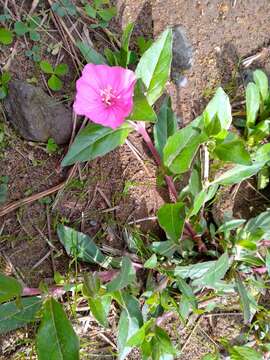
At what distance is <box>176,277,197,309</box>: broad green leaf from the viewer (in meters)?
1.58

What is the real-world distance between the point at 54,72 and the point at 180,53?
47cm

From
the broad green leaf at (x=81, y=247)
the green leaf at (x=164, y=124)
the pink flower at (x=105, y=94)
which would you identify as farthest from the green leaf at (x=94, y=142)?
the broad green leaf at (x=81, y=247)

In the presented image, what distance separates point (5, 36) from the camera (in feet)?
5.78

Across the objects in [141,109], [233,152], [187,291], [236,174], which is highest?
[141,109]

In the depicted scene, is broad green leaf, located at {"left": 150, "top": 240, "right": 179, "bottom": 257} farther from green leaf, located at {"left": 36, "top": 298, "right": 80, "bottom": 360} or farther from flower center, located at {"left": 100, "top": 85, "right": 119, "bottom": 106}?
flower center, located at {"left": 100, "top": 85, "right": 119, "bottom": 106}

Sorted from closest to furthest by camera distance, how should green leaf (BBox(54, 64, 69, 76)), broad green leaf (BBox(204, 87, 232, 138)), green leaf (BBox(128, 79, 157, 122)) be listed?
1. green leaf (BBox(128, 79, 157, 122))
2. broad green leaf (BBox(204, 87, 232, 138))
3. green leaf (BBox(54, 64, 69, 76))

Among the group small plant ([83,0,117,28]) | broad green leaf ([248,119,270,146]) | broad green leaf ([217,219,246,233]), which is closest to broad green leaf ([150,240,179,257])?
broad green leaf ([217,219,246,233])

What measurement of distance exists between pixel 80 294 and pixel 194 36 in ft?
3.41

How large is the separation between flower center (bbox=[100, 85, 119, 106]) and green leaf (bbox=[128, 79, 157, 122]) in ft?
0.24

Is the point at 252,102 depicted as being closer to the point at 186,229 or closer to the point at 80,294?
the point at 186,229

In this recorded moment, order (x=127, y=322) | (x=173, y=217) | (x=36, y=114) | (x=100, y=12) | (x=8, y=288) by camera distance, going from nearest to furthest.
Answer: (x=8, y=288), (x=173, y=217), (x=127, y=322), (x=36, y=114), (x=100, y=12)

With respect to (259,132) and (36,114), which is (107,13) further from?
(259,132)

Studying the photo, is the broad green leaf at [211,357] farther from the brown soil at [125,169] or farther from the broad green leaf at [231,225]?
the broad green leaf at [231,225]

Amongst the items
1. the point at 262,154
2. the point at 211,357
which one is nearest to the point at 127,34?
the point at 262,154
